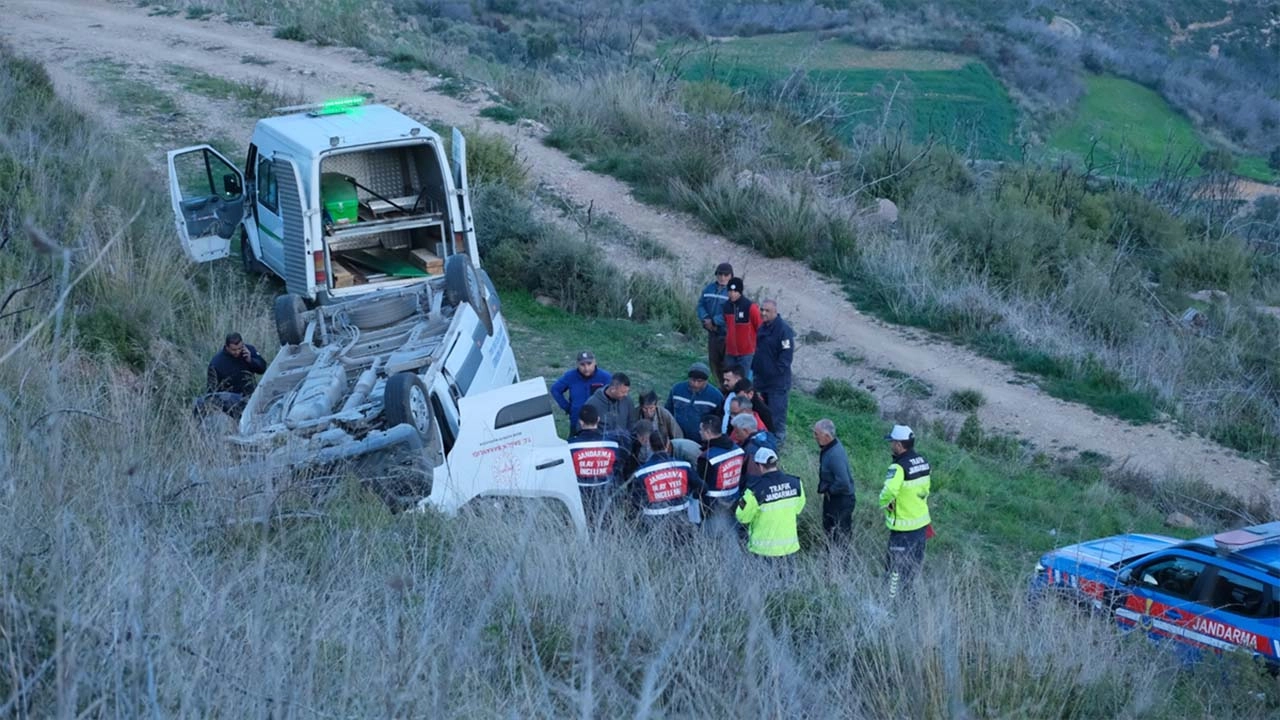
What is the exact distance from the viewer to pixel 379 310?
10.6 metres

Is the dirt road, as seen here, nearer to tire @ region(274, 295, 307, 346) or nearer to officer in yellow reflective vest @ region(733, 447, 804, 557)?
officer in yellow reflective vest @ region(733, 447, 804, 557)

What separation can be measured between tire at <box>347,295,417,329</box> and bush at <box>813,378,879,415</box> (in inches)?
204

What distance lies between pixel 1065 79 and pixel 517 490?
4611cm

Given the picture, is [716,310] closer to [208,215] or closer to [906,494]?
[906,494]

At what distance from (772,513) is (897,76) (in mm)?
40070

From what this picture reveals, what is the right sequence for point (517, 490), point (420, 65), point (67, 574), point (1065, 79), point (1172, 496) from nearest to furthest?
point (67, 574) < point (517, 490) < point (1172, 496) < point (420, 65) < point (1065, 79)

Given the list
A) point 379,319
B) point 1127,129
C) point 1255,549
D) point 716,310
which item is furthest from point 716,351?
point 1127,129

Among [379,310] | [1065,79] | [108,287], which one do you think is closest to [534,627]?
[379,310]

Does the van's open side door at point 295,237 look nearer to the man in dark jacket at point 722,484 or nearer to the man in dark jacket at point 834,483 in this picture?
the man in dark jacket at point 722,484

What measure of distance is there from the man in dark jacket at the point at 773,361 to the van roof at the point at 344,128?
144 inches

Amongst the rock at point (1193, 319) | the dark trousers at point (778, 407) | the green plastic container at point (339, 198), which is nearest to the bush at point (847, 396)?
the dark trousers at point (778, 407)

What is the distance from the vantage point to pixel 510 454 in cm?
783

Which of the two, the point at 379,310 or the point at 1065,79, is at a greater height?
the point at 379,310

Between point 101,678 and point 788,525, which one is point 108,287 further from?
point 101,678
